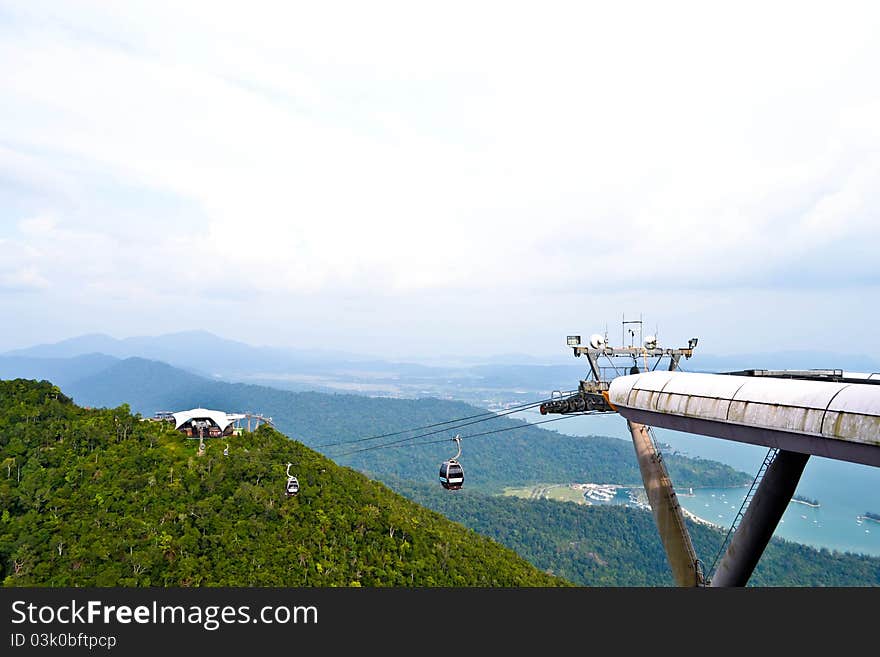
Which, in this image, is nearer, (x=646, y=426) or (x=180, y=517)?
(x=646, y=426)

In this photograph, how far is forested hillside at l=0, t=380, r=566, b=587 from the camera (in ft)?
80.0

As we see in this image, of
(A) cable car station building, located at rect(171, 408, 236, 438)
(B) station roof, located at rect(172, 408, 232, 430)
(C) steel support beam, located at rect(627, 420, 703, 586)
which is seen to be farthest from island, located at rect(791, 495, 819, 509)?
(C) steel support beam, located at rect(627, 420, 703, 586)

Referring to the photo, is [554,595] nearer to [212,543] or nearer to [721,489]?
[212,543]

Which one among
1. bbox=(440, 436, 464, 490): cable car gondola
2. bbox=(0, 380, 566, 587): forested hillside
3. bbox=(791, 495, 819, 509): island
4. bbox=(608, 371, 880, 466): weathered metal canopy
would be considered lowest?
bbox=(791, 495, 819, 509): island

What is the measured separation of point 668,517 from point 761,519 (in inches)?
91.5

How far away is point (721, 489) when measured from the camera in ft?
471

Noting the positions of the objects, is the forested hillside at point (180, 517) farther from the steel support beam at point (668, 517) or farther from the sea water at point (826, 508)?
the sea water at point (826, 508)

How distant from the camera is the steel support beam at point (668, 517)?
7148 millimetres

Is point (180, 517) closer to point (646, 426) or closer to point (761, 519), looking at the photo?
point (646, 426)

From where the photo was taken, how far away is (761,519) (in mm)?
5270

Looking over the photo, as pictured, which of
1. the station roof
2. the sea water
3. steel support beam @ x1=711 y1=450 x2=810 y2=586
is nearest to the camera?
steel support beam @ x1=711 y1=450 x2=810 y2=586

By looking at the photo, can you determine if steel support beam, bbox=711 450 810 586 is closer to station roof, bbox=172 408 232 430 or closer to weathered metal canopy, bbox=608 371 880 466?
weathered metal canopy, bbox=608 371 880 466

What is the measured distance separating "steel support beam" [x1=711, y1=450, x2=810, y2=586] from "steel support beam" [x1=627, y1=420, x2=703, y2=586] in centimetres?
113

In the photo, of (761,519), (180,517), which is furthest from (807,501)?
(761,519)
